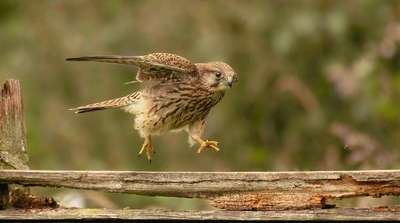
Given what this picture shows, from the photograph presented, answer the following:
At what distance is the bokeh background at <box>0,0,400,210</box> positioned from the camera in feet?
25.9

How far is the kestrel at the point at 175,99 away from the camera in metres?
5.38

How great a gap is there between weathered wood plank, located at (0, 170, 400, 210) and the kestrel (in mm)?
1783

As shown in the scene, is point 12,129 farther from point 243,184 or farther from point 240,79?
point 240,79

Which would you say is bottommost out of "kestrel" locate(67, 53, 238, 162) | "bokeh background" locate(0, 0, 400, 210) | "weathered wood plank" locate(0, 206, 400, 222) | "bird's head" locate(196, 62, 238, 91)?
"weathered wood plank" locate(0, 206, 400, 222)

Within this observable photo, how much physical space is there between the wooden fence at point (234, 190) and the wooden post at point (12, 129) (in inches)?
8.9

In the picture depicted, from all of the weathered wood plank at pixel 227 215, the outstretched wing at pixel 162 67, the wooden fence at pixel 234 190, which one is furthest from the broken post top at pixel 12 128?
the outstretched wing at pixel 162 67

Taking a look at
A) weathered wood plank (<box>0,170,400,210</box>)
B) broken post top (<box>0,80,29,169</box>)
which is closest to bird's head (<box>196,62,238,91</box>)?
broken post top (<box>0,80,29,169</box>)

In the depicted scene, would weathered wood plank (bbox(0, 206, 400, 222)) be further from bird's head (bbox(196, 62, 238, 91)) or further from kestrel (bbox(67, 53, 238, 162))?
bird's head (bbox(196, 62, 238, 91))

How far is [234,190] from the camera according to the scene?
3.41 m

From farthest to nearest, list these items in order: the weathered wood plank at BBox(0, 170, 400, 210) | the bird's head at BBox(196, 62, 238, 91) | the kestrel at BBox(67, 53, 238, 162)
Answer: the bird's head at BBox(196, 62, 238, 91) < the kestrel at BBox(67, 53, 238, 162) < the weathered wood plank at BBox(0, 170, 400, 210)

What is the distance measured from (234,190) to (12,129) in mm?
1159

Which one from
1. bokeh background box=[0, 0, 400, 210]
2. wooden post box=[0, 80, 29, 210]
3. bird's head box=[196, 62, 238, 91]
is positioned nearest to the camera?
wooden post box=[0, 80, 29, 210]

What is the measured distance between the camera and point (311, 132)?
8695 millimetres

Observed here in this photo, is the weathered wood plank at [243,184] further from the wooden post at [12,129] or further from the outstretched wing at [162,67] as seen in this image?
the outstretched wing at [162,67]
